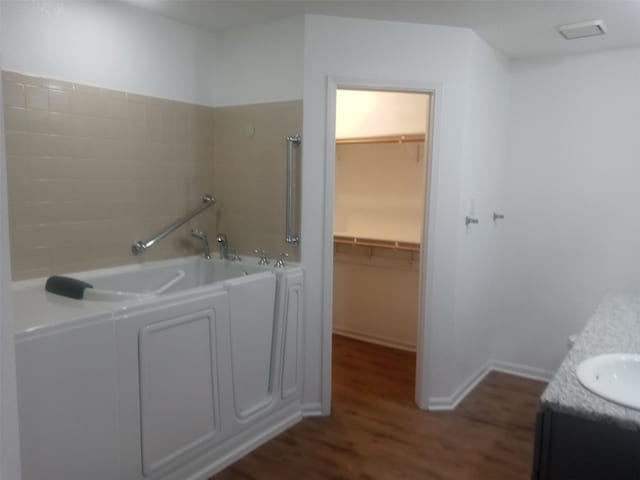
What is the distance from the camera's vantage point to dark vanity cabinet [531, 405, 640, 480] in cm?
126

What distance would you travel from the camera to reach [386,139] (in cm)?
404

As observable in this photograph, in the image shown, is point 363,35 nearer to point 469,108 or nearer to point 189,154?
point 469,108

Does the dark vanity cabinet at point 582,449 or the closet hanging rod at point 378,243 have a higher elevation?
the closet hanging rod at point 378,243

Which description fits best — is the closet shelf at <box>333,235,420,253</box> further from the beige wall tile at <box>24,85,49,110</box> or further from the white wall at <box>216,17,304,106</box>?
the beige wall tile at <box>24,85,49,110</box>

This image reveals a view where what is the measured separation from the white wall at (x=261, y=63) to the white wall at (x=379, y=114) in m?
1.06

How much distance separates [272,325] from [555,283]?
84.7 inches

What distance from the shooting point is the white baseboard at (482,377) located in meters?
3.13

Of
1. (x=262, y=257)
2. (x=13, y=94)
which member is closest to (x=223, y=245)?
(x=262, y=257)

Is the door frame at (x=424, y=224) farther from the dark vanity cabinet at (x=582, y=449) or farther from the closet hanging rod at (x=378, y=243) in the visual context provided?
the dark vanity cabinet at (x=582, y=449)

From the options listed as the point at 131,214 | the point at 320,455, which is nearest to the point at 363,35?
the point at 131,214

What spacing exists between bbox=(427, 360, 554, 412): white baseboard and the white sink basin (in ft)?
5.18

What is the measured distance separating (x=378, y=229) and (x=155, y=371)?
2719 millimetres

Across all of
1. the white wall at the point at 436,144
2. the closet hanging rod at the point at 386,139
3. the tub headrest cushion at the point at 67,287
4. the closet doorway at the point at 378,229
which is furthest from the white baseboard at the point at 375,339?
the tub headrest cushion at the point at 67,287

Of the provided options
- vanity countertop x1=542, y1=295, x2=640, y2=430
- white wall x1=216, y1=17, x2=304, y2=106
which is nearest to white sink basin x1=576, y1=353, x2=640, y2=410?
vanity countertop x1=542, y1=295, x2=640, y2=430
